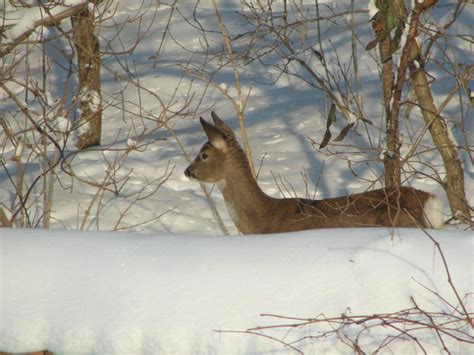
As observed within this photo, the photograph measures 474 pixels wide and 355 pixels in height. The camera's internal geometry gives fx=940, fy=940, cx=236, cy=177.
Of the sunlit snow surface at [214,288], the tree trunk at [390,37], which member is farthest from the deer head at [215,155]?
the sunlit snow surface at [214,288]

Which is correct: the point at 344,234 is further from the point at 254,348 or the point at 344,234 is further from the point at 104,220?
the point at 104,220

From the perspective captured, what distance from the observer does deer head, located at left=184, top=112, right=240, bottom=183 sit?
6.96 meters

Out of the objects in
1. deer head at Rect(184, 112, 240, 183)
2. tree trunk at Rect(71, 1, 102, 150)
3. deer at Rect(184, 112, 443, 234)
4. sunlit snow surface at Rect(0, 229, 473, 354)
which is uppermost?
tree trunk at Rect(71, 1, 102, 150)

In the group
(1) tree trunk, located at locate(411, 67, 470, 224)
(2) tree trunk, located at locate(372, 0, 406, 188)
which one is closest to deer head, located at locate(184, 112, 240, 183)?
(2) tree trunk, located at locate(372, 0, 406, 188)

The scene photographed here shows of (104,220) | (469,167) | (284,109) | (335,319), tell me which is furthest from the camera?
(284,109)

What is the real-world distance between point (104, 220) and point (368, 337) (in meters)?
4.76

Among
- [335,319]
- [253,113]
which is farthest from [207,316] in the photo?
[253,113]

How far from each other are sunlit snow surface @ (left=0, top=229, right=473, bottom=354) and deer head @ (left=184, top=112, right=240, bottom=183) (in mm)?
2961

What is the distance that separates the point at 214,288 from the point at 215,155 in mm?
3288

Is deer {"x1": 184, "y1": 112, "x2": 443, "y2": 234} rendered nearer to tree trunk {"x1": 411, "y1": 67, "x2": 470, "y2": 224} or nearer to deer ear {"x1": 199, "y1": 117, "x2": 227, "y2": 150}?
deer ear {"x1": 199, "y1": 117, "x2": 227, "y2": 150}

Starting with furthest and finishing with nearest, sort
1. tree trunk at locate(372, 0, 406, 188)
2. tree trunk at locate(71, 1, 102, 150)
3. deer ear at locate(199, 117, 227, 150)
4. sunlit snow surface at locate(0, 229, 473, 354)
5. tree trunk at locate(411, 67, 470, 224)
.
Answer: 1. tree trunk at locate(71, 1, 102, 150)
2. deer ear at locate(199, 117, 227, 150)
3. tree trunk at locate(411, 67, 470, 224)
4. tree trunk at locate(372, 0, 406, 188)
5. sunlit snow surface at locate(0, 229, 473, 354)

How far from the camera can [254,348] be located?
3631 mm

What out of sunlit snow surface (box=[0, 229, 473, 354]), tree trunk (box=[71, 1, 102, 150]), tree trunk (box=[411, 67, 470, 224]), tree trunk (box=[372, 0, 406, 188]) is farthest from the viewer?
tree trunk (box=[71, 1, 102, 150])

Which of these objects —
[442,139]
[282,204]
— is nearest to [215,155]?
[282,204]
